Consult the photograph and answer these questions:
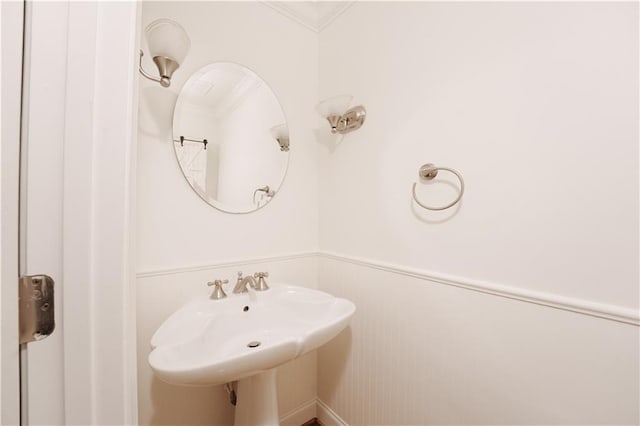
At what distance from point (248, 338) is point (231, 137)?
3.04ft

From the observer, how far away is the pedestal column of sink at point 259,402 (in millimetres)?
990

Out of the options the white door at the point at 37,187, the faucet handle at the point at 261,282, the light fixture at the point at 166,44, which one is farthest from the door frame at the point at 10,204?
the faucet handle at the point at 261,282

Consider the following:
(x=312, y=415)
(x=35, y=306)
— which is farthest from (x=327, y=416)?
(x=35, y=306)

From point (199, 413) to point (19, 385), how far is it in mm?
1027

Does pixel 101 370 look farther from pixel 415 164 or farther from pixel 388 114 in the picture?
pixel 388 114

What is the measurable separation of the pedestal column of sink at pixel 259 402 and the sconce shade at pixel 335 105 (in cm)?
120

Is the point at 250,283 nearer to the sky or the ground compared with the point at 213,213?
nearer to the ground

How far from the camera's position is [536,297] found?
2.54 ft

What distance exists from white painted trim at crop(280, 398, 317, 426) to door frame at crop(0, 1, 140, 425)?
1.23 metres

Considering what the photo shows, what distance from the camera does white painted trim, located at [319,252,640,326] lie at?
652mm

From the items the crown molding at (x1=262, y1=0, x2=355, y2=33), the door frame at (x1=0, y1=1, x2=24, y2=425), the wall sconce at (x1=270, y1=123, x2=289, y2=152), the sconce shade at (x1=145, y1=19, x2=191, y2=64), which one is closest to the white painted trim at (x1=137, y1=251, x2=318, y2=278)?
the wall sconce at (x1=270, y1=123, x2=289, y2=152)

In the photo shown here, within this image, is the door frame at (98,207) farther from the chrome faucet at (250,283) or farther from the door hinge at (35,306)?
the chrome faucet at (250,283)

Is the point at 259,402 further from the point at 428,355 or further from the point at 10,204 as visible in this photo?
the point at 10,204

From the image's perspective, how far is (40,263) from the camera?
1.25 ft
